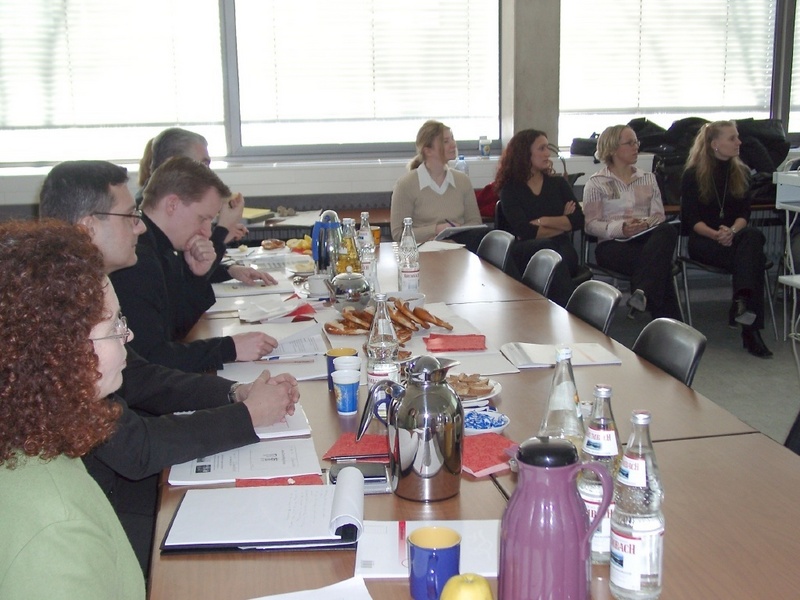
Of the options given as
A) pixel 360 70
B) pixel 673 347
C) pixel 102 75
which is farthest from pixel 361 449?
pixel 102 75

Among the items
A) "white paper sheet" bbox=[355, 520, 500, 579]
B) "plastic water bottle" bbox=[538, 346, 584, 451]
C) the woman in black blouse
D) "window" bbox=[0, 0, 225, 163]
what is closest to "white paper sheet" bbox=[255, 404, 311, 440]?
"white paper sheet" bbox=[355, 520, 500, 579]

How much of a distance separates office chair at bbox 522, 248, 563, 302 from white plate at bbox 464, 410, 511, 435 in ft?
5.86

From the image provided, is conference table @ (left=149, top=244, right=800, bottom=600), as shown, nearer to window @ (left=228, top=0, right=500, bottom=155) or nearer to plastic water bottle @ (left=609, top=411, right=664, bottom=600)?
plastic water bottle @ (left=609, top=411, right=664, bottom=600)

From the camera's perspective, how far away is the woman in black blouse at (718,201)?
536cm

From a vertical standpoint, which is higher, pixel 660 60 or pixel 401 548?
pixel 660 60

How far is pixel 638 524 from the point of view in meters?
1.15

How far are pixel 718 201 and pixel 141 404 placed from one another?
443 centimetres

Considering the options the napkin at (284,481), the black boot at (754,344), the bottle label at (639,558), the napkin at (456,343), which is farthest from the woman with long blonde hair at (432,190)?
the bottle label at (639,558)

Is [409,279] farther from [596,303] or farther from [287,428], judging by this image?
[287,428]

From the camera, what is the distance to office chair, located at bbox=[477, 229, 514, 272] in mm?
4387

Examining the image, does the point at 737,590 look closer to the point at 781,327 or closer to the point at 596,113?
the point at 781,327

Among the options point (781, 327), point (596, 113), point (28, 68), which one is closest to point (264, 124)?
point (28, 68)

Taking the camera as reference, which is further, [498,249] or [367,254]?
[498,249]

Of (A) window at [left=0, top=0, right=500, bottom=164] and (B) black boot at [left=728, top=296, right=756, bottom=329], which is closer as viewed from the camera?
(B) black boot at [left=728, top=296, right=756, bottom=329]
